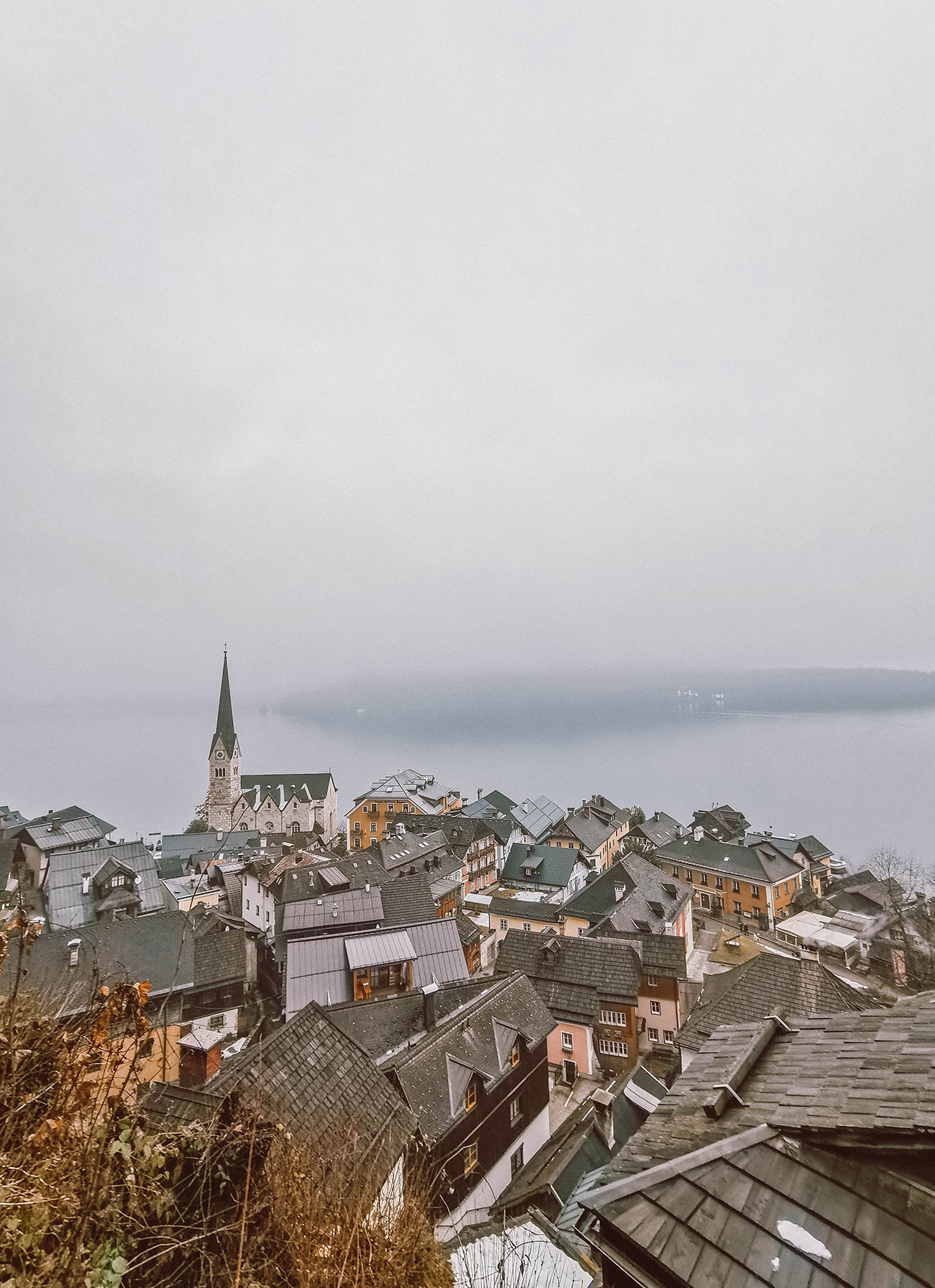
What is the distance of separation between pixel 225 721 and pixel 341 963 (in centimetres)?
7590

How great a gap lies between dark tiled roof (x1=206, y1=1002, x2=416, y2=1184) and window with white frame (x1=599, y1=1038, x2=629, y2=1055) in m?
14.8

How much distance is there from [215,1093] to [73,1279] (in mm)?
5964

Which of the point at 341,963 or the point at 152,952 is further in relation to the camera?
the point at 152,952

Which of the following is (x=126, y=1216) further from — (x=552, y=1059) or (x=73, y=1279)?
(x=552, y=1059)

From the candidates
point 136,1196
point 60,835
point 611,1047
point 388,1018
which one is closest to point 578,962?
point 611,1047

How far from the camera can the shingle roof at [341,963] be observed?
1712 cm

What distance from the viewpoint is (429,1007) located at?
1533cm

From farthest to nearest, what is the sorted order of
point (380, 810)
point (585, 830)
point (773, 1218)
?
point (380, 810) < point (585, 830) < point (773, 1218)

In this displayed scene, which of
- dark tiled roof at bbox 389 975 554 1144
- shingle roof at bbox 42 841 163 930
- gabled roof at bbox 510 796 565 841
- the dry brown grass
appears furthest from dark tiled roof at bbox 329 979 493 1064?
gabled roof at bbox 510 796 565 841

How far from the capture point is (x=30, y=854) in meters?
33.1

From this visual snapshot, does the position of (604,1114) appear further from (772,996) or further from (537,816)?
(537,816)

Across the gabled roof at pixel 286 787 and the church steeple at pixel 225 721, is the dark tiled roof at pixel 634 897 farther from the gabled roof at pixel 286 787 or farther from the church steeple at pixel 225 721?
the church steeple at pixel 225 721

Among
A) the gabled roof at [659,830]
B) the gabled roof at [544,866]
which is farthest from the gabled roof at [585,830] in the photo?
the gabled roof at [544,866]

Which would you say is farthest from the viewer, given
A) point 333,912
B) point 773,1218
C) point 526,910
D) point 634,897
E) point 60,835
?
point 60,835
